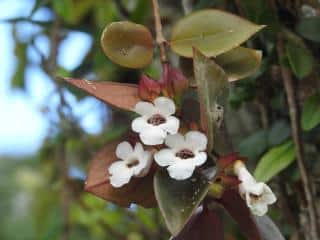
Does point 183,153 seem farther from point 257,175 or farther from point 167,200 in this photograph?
point 257,175

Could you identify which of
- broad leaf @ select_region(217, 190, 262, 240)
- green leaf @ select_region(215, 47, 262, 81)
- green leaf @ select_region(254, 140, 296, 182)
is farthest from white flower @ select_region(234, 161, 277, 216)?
green leaf @ select_region(254, 140, 296, 182)

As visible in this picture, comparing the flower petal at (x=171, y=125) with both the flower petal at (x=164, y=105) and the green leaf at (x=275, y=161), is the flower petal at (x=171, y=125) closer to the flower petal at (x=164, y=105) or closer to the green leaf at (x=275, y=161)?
the flower petal at (x=164, y=105)

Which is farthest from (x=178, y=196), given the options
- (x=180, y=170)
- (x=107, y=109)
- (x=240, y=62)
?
(x=107, y=109)

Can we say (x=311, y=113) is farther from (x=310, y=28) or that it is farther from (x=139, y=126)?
(x=139, y=126)

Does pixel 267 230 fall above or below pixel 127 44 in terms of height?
below

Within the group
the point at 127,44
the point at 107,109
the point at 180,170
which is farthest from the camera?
the point at 107,109

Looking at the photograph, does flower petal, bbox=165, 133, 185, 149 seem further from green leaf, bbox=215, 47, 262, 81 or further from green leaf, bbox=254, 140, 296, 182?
green leaf, bbox=254, 140, 296, 182
